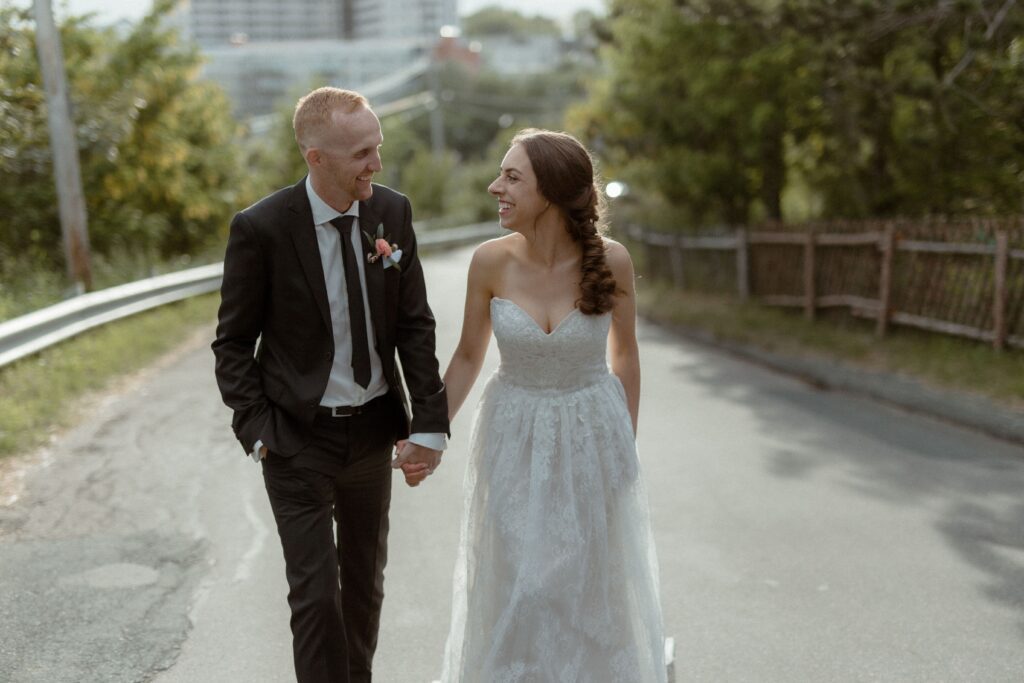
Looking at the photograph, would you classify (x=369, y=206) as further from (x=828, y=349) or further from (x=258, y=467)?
(x=828, y=349)

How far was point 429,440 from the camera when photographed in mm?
3383

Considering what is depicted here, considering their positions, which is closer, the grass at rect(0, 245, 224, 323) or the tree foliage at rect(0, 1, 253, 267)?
the grass at rect(0, 245, 224, 323)

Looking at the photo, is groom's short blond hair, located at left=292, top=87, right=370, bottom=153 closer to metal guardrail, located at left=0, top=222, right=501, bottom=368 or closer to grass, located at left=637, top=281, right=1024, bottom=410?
metal guardrail, located at left=0, top=222, right=501, bottom=368

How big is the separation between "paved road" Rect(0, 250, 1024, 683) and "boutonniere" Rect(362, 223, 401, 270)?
5.64ft

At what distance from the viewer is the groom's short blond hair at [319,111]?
3104mm

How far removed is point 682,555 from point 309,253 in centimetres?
304

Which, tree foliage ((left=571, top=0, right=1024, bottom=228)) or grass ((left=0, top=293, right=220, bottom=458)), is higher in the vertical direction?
tree foliage ((left=571, top=0, right=1024, bottom=228))

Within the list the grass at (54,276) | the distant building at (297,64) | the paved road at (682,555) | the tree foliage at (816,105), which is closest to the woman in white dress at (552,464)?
the paved road at (682,555)

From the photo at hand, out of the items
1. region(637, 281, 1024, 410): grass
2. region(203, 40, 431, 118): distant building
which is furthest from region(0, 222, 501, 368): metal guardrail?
region(203, 40, 431, 118): distant building

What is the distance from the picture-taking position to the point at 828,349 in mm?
12609

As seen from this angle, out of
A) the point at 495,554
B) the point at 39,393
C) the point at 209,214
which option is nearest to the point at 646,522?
the point at 495,554

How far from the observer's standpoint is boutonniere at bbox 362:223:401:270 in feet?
10.7

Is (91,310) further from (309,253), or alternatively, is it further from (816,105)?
(816,105)

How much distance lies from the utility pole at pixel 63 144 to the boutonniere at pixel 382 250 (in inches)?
414
